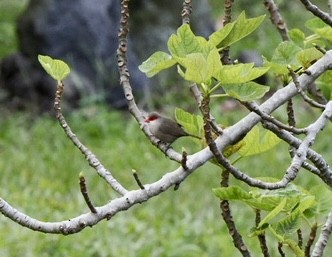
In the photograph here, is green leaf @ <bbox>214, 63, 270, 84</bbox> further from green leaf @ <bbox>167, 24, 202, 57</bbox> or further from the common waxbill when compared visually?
the common waxbill

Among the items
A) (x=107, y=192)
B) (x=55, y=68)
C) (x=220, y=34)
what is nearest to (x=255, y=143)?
(x=220, y=34)

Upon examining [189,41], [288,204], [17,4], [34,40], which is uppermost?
[189,41]

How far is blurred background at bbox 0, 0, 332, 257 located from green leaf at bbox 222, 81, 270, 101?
3202 millimetres

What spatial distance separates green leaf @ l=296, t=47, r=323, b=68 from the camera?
1.56 metres

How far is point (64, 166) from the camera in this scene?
6.11 metres

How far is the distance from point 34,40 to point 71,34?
31 centimetres

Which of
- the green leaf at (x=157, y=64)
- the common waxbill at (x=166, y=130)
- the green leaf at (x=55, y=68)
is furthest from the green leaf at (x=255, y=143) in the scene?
the common waxbill at (x=166, y=130)

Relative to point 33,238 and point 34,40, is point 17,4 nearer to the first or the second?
point 34,40

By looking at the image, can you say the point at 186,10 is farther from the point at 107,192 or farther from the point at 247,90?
the point at 107,192

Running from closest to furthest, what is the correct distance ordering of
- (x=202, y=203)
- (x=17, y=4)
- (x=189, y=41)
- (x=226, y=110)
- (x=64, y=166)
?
(x=189, y=41) < (x=202, y=203) < (x=64, y=166) < (x=226, y=110) < (x=17, y=4)

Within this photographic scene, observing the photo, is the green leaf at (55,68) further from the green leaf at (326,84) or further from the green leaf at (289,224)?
the green leaf at (326,84)

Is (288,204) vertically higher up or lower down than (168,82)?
higher up

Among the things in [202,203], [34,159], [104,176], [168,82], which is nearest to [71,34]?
[168,82]

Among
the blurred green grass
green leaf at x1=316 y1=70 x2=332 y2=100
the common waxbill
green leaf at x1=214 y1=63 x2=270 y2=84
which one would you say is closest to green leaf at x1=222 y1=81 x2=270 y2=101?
green leaf at x1=214 y1=63 x2=270 y2=84
